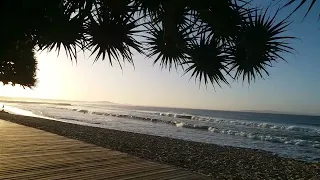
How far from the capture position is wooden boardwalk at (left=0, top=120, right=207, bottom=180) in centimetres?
440

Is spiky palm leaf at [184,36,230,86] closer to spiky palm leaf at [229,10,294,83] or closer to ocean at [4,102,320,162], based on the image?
spiky palm leaf at [229,10,294,83]

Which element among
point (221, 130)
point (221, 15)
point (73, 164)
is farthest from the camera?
point (221, 130)

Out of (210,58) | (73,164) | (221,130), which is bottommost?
(221,130)

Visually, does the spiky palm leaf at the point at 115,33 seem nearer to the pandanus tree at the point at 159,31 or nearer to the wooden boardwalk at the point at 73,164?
the pandanus tree at the point at 159,31

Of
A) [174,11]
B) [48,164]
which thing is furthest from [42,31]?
[48,164]

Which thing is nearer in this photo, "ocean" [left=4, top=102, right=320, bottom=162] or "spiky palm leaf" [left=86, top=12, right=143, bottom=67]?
"spiky palm leaf" [left=86, top=12, right=143, bottom=67]

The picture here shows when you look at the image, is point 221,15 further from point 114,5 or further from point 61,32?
point 61,32

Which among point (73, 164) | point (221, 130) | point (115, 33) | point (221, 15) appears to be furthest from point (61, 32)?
point (221, 130)

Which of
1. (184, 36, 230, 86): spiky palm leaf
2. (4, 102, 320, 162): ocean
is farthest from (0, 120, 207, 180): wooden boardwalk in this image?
(4, 102, 320, 162): ocean

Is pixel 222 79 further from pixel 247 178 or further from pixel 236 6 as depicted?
pixel 247 178

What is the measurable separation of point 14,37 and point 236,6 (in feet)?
6.84

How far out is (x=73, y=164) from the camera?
5078 millimetres

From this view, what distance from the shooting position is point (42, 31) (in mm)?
3266

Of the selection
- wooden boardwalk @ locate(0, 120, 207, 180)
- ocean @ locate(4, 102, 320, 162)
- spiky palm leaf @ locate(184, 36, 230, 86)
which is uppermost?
spiky palm leaf @ locate(184, 36, 230, 86)
